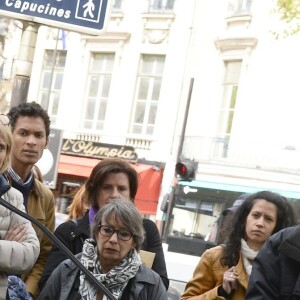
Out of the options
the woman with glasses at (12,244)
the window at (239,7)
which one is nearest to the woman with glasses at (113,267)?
the woman with glasses at (12,244)

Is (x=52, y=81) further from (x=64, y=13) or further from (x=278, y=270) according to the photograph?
(x=278, y=270)

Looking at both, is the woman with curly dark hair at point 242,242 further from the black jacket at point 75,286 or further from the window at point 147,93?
the window at point 147,93

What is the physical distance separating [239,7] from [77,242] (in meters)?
19.4

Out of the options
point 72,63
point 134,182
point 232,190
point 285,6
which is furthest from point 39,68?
point 134,182

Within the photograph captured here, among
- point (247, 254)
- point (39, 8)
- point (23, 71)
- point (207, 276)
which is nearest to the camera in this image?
point (247, 254)

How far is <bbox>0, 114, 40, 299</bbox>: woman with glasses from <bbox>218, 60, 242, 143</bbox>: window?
1895 cm

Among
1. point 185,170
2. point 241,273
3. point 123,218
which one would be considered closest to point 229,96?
point 185,170

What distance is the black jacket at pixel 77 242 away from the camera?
3.53 metres

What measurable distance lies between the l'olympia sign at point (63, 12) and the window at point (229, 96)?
58.8 feet

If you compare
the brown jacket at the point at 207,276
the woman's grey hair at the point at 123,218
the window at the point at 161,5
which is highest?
the window at the point at 161,5

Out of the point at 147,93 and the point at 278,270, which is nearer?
the point at 278,270

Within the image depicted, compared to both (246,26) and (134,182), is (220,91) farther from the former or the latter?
(134,182)

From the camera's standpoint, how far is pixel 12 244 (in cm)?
295

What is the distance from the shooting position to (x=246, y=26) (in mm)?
22000
